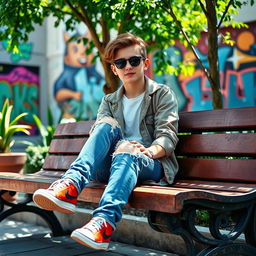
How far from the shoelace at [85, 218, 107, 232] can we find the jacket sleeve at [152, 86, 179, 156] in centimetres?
81

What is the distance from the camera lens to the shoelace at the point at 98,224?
2504 millimetres

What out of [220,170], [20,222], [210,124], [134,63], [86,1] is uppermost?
[86,1]

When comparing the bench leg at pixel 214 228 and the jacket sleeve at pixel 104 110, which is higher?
the jacket sleeve at pixel 104 110

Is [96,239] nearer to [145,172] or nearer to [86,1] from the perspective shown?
[145,172]

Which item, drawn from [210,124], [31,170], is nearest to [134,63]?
[210,124]

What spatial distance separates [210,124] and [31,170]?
4.29 meters

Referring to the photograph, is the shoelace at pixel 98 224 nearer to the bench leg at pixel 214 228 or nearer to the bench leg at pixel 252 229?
the bench leg at pixel 214 228

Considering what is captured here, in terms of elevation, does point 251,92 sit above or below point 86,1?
below

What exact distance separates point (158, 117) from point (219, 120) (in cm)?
41

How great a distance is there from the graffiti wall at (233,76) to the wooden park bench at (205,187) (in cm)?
568

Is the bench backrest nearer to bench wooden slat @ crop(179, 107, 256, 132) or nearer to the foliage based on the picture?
bench wooden slat @ crop(179, 107, 256, 132)

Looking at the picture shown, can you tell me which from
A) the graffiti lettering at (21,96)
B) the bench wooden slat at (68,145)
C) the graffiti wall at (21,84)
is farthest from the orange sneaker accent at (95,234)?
the graffiti lettering at (21,96)

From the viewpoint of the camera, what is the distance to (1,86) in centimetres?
1577

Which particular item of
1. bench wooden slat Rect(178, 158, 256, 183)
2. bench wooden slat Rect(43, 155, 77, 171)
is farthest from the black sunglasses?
bench wooden slat Rect(43, 155, 77, 171)
